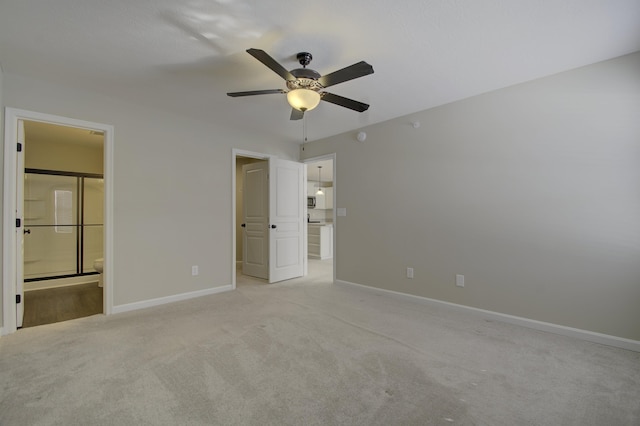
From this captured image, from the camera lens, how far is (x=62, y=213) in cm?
512

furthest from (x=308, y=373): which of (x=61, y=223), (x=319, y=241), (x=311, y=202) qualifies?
(x=311, y=202)

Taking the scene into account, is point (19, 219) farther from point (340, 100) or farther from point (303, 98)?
point (340, 100)

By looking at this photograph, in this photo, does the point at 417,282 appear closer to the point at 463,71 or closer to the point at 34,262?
the point at 463,71

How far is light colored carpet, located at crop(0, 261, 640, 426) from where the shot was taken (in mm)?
1634

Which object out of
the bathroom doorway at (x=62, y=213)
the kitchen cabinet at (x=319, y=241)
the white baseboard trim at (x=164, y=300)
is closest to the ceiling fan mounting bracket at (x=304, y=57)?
the white baseboard trim at (x=164, y=300)

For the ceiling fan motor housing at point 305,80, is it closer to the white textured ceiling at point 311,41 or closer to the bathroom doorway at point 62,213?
the white textured ceiling at point 311,41

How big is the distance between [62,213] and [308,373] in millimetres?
5638

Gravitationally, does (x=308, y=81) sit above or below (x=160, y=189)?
above

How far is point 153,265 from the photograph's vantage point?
357cm

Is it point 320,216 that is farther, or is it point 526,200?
point 320,216

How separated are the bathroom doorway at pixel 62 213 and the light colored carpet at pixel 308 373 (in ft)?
7.57

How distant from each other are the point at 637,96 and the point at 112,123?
519 centimetres

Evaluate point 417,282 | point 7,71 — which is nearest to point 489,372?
point 417,282

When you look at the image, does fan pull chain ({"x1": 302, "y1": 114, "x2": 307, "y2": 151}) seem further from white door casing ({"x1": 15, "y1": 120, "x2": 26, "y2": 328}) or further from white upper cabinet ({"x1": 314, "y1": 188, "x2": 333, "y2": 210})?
white upper cabinet ({"x1": 314, "y1": 188, "x2": 333, "y2": 210})
